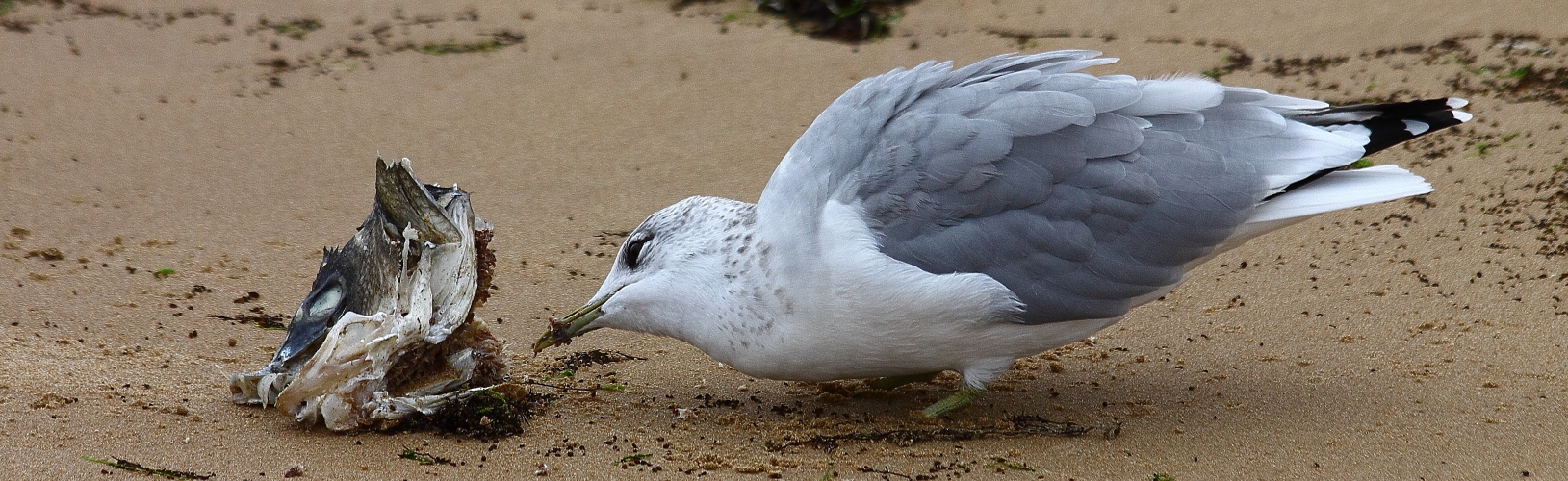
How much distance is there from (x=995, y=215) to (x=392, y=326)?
1620 millimetres

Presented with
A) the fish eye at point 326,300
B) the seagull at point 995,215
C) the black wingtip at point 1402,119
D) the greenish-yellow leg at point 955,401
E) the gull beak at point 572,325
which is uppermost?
the black wingtip at point 1402,119

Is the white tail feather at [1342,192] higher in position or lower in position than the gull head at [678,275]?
higher

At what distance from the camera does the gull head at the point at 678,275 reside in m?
3.62

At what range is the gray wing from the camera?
3453 mm

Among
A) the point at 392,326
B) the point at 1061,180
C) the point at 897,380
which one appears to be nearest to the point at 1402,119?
the point at 1061,180

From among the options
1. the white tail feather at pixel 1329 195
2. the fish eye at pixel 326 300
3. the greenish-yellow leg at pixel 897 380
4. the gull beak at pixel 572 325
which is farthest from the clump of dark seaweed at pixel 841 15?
the fish eye at pixel 326 300

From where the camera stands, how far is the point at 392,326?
334 centimetres

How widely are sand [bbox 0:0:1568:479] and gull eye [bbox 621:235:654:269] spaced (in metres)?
0.38

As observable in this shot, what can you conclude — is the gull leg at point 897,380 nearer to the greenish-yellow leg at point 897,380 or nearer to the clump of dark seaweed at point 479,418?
the greenish-yellow leg at point 897,380

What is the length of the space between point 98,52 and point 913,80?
5527mm

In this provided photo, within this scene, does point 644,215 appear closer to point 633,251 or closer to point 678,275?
point 633,251

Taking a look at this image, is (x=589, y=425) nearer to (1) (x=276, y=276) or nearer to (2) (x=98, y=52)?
(1) (x=276, y=276)

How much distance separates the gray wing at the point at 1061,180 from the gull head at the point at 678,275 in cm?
17

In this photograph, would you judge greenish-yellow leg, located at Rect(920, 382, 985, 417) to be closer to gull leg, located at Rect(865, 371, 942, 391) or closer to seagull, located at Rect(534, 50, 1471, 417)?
seagull, located at Rect(534, 50, 1471, 417)
